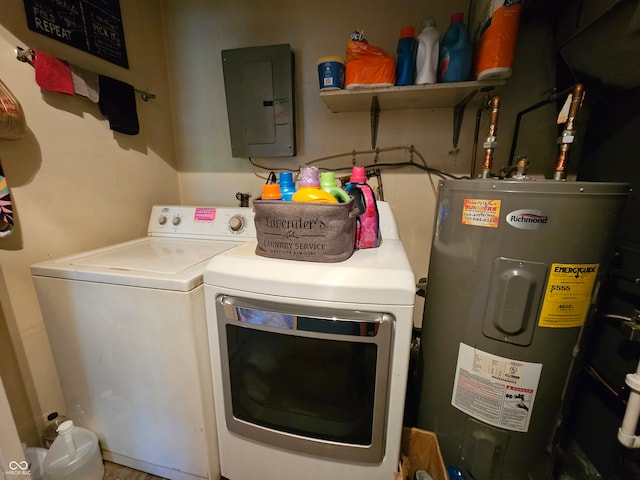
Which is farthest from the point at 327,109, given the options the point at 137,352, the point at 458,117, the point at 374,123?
the point at 137,352

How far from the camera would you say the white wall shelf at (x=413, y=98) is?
44.6 inches

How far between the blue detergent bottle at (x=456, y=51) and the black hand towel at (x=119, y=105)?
61.1 inches

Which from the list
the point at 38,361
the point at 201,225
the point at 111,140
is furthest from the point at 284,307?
the point at 111,140

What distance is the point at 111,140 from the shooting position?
1325 millimetres

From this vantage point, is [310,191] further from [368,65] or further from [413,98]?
[413,98]

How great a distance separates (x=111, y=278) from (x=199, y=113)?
49.9 inches

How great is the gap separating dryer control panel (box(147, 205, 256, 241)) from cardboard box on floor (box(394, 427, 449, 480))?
1066mm

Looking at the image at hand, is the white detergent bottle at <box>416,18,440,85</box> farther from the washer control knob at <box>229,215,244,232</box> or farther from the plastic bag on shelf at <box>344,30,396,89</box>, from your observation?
the washer control knob at <box>229,215,244,232</box>

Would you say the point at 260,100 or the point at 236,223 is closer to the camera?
the point at 236,223

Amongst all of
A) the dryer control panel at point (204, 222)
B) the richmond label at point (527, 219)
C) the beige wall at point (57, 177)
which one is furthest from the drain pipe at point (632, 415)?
the beige wall at point (57, 177)

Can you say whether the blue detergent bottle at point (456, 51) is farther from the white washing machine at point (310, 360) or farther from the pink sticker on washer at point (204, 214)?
the pink sticker on washer at point (204, 214)

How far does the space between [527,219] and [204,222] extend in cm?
134

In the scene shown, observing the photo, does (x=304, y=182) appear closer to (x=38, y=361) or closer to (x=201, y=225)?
(x=201, y=225)

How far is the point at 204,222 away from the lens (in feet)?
4.44
